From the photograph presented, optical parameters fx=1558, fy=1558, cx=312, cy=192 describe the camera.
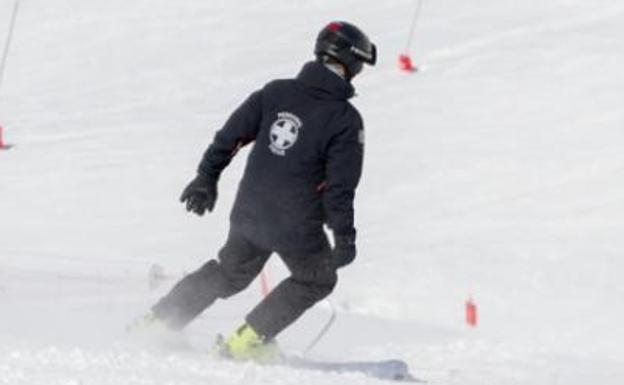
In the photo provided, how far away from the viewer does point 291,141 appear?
623 centimetres

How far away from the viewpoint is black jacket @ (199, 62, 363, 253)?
6133mm

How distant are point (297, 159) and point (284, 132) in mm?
121

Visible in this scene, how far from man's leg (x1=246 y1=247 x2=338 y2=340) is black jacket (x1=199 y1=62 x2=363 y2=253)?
0.12 metres

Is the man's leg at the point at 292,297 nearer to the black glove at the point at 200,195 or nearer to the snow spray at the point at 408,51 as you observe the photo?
the black glove at the point at 200,195

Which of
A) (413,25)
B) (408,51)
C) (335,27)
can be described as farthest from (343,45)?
(413,25)

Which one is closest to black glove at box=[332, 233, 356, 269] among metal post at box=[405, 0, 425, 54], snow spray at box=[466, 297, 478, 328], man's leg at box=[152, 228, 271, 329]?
man's leg at box=[152, 228, 271, 329]

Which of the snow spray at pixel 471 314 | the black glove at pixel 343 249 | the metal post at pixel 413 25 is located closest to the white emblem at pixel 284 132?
the black glove at pixel 343 249

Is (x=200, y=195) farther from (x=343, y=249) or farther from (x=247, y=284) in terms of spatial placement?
(x=343, y=249)

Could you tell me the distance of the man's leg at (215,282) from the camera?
21.5ft

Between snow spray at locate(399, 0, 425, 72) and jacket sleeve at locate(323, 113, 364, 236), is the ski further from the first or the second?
snow spray at locate(399, 0, 425, 72)

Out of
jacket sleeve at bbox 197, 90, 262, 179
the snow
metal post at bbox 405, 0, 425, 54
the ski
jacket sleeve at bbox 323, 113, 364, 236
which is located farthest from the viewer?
metal post at bbox 405, 0, 425, 54

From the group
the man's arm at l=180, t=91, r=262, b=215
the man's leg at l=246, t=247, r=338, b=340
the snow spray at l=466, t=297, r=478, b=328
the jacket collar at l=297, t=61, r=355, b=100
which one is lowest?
the snow spray at l=466, t=297, r=478, b=328

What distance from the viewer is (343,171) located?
240 inches

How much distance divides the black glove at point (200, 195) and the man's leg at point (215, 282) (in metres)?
0.22
